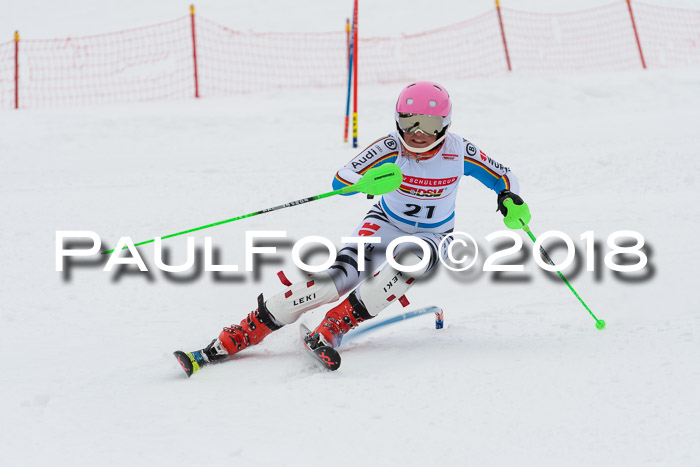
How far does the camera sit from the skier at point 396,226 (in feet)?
13.2

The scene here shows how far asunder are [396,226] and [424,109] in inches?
30.1

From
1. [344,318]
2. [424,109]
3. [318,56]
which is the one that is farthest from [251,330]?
[318,56]

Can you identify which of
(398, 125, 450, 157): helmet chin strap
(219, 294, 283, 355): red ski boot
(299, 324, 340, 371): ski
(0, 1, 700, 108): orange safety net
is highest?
(0, 1, 700, 108): orange safety net

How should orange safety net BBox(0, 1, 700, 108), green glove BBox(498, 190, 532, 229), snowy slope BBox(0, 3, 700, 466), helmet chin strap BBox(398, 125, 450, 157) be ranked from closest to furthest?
snowy slope BBox(0, 3, 700, 466), helmet chin strap BBox(398, 125, 450, 157), green glove BBox(498, 190, 532, 229), orange safety net BBox(0, 1, 700, 108)

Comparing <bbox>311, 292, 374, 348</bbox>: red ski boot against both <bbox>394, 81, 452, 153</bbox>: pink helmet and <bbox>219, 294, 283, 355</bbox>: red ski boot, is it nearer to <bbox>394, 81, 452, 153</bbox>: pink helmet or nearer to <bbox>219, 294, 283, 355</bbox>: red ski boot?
→ <bbox>219, 294, 283, 355</bbox>: red ski boot

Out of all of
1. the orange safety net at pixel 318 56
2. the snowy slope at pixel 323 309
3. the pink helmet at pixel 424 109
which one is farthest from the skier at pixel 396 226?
the orange safety net at pixel 318 56

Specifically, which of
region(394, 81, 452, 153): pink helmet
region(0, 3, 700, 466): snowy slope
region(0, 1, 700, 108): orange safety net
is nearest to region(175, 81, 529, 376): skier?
region(394, 81, 452, 153): pink helmet

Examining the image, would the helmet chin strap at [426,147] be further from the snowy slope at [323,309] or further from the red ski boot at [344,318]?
the snowy slope at [323,309]

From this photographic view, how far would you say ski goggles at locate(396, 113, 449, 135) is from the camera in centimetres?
403

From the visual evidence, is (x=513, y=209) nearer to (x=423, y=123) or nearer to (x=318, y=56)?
(x=423, y=123)

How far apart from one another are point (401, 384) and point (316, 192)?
4.24m

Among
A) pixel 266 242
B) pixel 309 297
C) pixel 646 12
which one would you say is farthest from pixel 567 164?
pixel 646 12

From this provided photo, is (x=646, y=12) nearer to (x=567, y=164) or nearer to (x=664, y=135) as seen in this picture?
(x=664, y=135)

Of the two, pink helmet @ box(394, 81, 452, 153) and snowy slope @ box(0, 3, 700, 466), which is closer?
snowy slope @ box(0, 3, 700, 466)
